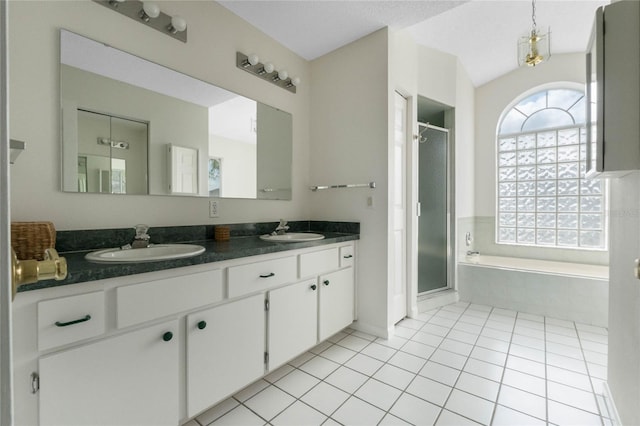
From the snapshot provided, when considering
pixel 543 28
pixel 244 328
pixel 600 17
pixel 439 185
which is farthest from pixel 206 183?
pixel 543 28

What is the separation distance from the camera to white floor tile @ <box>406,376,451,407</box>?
155 cm

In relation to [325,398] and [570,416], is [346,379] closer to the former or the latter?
[325,398]

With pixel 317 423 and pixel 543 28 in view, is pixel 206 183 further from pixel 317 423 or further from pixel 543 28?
pixel 543 28

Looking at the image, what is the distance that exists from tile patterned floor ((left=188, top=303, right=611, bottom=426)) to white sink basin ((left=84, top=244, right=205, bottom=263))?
2.88ft

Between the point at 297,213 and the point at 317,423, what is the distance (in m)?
1.68

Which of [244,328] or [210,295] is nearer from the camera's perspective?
[210,295]

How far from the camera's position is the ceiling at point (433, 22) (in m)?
2.05

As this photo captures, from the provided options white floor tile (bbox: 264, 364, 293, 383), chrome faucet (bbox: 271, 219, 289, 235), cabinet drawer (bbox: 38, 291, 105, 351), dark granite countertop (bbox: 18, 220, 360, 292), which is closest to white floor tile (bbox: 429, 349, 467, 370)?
white floor tile (bbox: 264, 364, 293, 383)

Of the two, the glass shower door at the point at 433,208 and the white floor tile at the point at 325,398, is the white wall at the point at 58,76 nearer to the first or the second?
the white floor tile at the point at 325,398

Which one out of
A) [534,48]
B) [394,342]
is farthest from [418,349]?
[534,48]

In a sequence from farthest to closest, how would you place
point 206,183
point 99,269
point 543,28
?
point 543,28, point 206,183, point 99,269

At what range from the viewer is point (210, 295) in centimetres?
132

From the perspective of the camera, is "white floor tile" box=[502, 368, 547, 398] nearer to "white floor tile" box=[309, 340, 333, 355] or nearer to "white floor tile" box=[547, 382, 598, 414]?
"white floor tile" box=[547, 382, 598, 414]

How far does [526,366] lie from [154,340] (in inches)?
90.4
